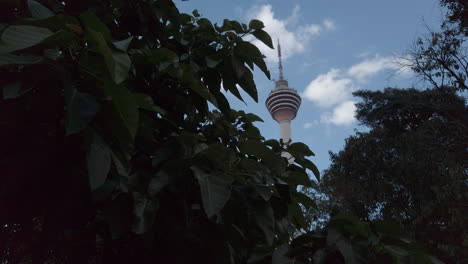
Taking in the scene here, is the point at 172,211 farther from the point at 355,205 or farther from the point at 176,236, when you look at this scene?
the point at 355,205

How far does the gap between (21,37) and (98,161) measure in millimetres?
331

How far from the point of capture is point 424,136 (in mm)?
19250

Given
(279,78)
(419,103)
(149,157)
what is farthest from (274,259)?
(279,78)

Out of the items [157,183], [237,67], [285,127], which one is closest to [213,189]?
[157,183]

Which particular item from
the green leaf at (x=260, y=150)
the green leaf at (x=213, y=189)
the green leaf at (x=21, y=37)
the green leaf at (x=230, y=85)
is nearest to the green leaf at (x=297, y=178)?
the green leaf at (x=260, y=150)

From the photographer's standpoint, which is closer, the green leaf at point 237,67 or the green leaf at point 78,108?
the green leaf at point 78,108

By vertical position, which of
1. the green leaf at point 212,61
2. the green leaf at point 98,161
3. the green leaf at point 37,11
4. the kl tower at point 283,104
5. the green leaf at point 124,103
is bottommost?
the green leaf at point 98,161

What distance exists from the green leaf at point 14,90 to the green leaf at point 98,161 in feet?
0.69

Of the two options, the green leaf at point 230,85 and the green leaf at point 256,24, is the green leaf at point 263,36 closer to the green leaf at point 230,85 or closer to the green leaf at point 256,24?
the green leaf at point 256,24

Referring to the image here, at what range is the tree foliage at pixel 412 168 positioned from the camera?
16.1 meters

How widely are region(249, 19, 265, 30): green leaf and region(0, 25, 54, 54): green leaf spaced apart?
3.12 ft

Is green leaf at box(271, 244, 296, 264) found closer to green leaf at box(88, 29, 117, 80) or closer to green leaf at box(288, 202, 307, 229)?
green leaf at box(288, 202, 307, 229)

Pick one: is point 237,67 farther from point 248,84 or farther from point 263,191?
point 263,191

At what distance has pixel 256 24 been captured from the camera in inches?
67.3
